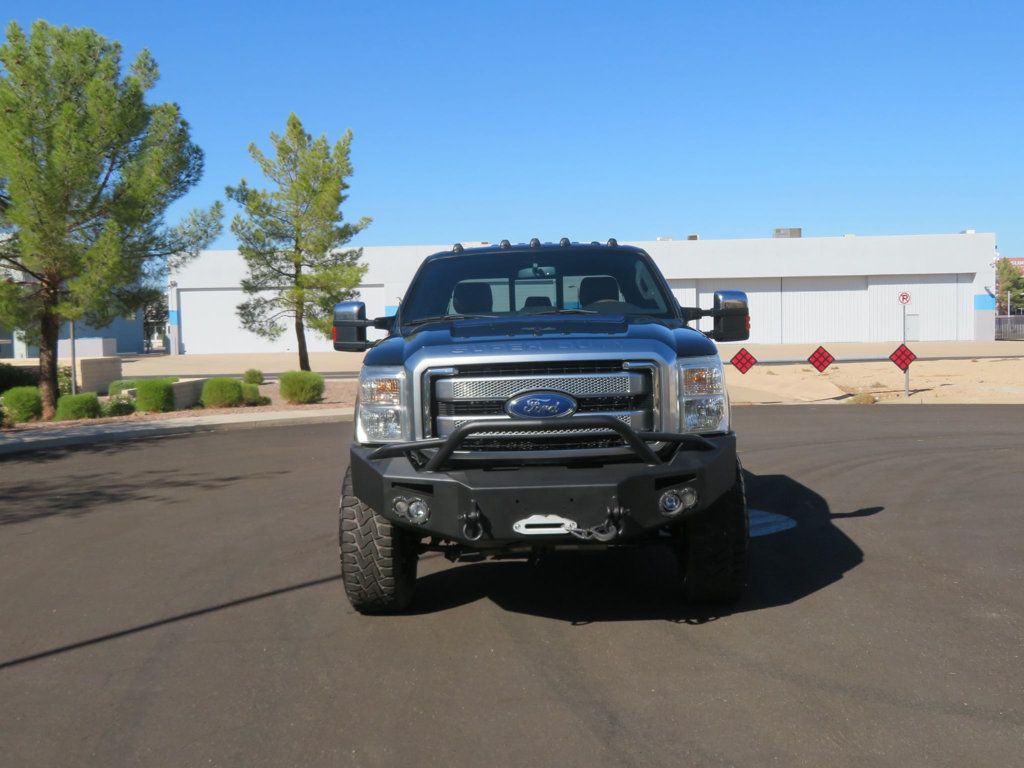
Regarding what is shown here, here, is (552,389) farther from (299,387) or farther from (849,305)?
(849,305)

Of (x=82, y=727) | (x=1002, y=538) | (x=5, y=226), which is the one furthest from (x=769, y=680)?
(x=5, y=226)

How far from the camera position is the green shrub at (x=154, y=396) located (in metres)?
22.2

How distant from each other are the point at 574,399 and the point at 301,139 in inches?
1120

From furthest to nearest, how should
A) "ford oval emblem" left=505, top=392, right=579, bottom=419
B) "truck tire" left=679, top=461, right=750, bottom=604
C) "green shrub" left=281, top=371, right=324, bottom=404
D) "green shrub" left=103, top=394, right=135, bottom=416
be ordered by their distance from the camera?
"green shrub" left=281, top=371, right=324, bottom=404, "green shrub" left=103, top=394, right=135, bottom=416, "truck tire" left=679, top=461, right=750, bottom=604, "ford oval emblem" left=505, top=392, right=579, bottom=419

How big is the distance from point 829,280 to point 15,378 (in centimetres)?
4680

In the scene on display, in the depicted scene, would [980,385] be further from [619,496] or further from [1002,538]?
[619,496]

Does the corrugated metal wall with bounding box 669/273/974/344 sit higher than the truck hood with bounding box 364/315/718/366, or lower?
higher

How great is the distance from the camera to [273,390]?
28656mm

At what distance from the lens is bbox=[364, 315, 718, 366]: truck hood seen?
17.8ft

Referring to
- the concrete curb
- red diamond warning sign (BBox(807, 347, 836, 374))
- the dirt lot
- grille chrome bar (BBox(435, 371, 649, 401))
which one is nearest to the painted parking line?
grille chrome bar (BBox(435, 371, 649, 401))

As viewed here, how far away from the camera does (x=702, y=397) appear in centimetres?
556

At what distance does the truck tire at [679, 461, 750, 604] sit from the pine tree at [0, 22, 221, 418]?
55.3 ft

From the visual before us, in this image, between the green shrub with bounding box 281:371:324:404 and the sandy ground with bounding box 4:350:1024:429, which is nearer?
the sandy ground with bounding box 4:350:1024:429

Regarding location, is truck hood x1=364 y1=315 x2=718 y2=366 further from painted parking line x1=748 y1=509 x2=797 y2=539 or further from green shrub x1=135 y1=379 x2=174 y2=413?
green shrub x1=135 y1=379 x2=174 y2=413
